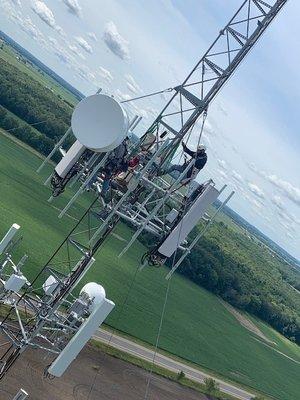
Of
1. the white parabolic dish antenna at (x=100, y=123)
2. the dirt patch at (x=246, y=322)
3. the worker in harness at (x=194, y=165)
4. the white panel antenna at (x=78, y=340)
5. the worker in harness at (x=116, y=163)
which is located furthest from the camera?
the dirt patch at (x=246, y=322)

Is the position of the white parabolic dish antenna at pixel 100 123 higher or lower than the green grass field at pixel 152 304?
higher

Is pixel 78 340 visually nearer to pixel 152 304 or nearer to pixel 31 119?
pixel 152 304

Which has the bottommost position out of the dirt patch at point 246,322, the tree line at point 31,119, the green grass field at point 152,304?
the green grass field at point 152,304

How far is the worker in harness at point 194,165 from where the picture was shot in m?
24.4

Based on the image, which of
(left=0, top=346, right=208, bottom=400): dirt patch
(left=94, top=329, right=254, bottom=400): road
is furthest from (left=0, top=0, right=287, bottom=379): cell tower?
(left=94, top=329, right=254, bottom=400): road

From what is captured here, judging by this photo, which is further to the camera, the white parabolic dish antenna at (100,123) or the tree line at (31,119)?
the tree line at (31,119)

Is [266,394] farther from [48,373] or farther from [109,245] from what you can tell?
[48,373]

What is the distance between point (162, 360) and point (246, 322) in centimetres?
5758

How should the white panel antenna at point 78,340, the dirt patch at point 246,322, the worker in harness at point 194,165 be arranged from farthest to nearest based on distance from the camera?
1. the dirt patch at point 246,322
2. the worker in harness at point 194,165
3. the white panel antenna at point 78,340

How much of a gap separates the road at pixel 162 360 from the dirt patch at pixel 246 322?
41628mm

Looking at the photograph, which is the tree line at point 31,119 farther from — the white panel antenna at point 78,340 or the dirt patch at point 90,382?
the white panel antenna at point 78,340

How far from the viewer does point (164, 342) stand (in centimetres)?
7219

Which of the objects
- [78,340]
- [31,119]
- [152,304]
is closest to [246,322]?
[152,304]

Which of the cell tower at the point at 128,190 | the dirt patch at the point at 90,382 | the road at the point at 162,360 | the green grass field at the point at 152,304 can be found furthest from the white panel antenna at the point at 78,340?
the green grass field at the point at 152,304
